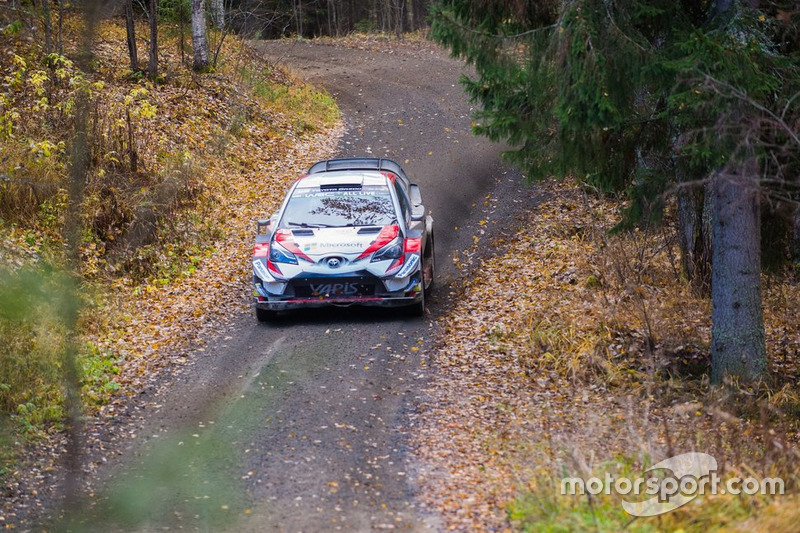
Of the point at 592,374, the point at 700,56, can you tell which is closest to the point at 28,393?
the point at 592,374

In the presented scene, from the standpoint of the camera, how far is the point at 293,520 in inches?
237

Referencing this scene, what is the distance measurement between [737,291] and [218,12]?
2142 centimetres

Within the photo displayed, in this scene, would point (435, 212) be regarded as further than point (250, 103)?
No

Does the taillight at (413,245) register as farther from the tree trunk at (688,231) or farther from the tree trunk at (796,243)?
the tree trunk at (796,243)

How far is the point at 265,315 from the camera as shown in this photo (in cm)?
1097

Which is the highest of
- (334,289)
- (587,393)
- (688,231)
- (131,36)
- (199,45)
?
(131,36)

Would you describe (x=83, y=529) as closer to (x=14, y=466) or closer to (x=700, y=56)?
(x=14, y=466)

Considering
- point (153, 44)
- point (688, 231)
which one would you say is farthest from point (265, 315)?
point (153, 44)

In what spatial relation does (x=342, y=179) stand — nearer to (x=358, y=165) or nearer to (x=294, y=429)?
(x=358, y=165)

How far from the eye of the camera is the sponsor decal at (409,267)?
1043cm

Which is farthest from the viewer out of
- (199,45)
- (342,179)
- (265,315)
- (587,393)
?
(199,45)

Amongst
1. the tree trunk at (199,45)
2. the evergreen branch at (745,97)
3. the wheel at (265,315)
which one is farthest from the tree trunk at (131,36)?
the evergreen branch at (745,97)

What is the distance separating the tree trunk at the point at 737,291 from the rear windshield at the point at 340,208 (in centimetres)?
437

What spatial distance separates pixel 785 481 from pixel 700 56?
13.1ft
